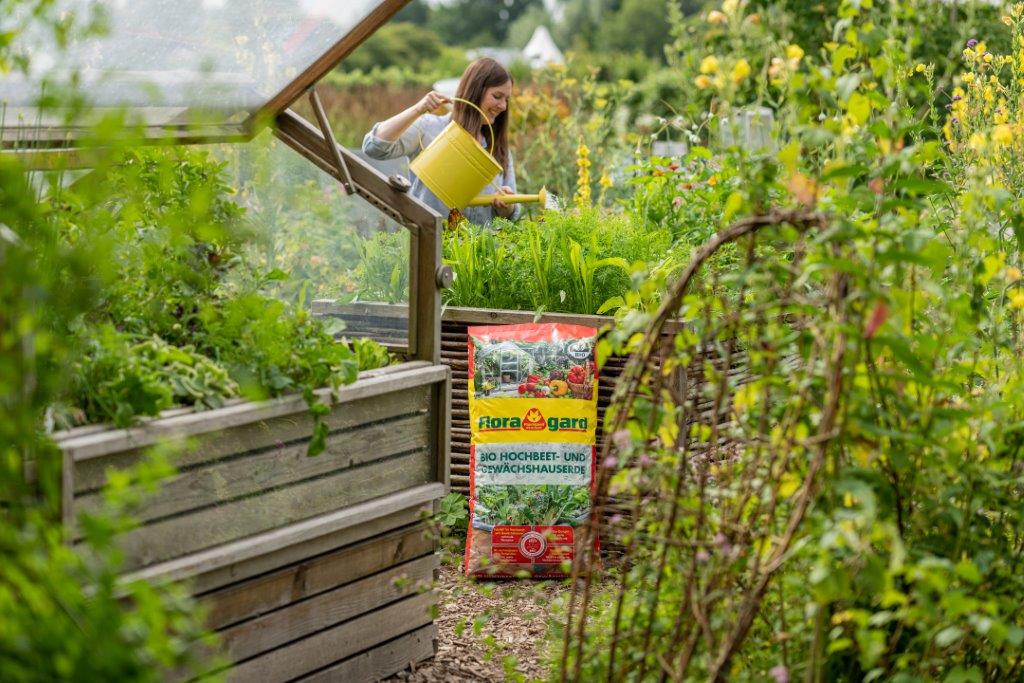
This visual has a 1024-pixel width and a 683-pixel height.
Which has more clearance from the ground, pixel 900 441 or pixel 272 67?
pixel 272 67

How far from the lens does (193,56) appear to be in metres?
2.65

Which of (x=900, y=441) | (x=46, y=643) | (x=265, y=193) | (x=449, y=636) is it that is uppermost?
(x=265, y=193)

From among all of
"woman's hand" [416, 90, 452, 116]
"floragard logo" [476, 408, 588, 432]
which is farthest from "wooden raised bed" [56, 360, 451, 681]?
"woman's hand" [416, 90, 452, 116]

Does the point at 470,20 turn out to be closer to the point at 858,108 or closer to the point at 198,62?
the point at 198,62

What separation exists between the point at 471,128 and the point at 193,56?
199 centimetres

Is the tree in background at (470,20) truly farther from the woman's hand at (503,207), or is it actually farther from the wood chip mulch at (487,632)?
the wood chip mulch at (487,632)

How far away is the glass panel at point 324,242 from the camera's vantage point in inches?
110

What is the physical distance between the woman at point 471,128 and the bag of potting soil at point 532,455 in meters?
0.82

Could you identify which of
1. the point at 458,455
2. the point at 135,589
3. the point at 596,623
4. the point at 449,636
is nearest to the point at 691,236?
the point at 458,455

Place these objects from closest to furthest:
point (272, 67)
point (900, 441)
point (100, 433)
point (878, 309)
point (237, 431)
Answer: point (878, 309), point (900, 441), point (100, 433), point (237, 431), point (272, 67)

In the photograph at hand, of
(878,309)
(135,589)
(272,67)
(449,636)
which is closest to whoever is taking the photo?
(135,589)

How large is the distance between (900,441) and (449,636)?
1774mm

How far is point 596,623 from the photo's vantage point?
2.62m

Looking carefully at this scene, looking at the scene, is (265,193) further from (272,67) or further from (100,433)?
(100,433)
